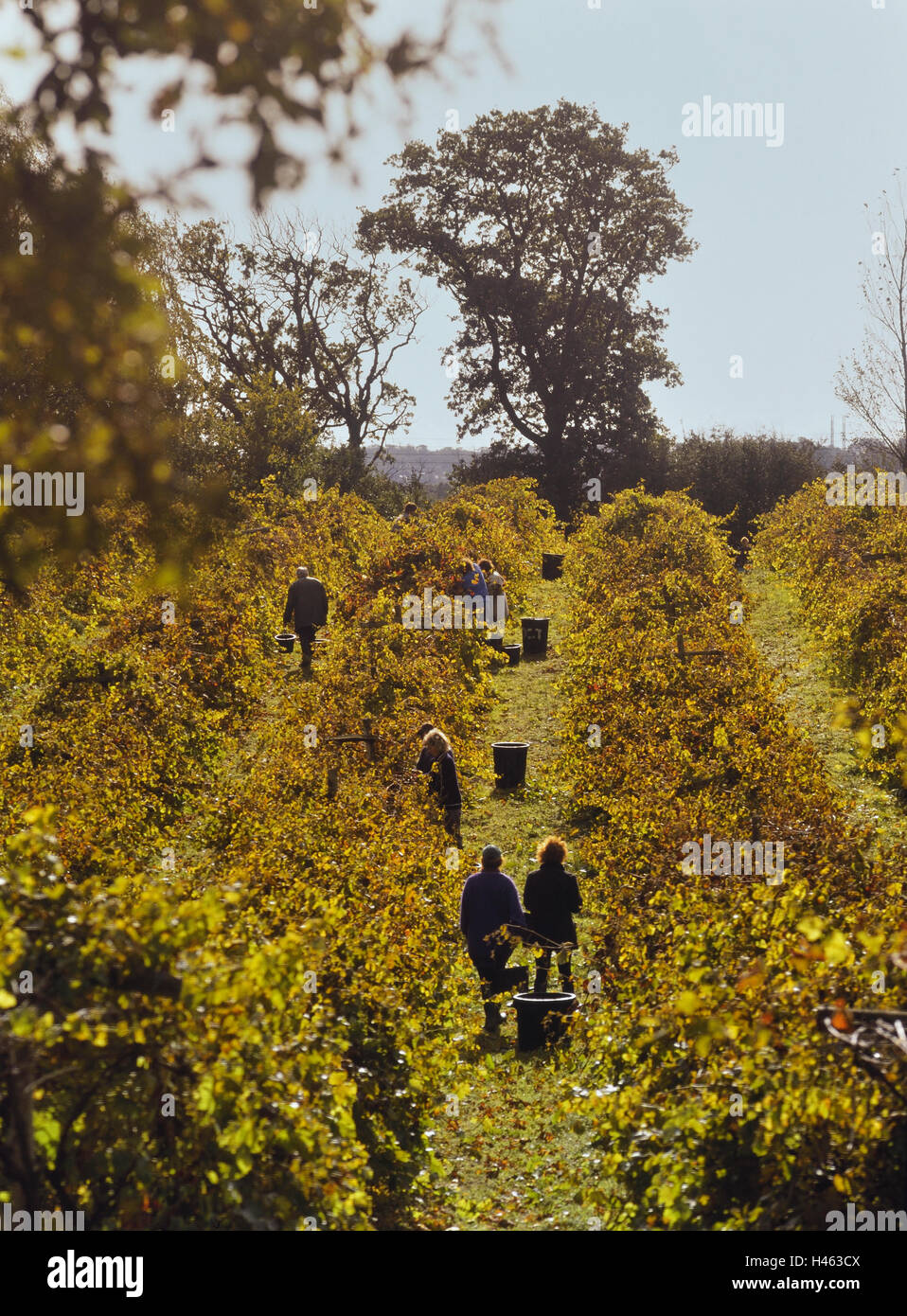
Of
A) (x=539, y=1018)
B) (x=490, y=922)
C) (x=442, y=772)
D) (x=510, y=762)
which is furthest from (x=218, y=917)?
(x=510, y=762)

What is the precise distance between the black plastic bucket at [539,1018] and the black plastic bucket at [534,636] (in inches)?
475

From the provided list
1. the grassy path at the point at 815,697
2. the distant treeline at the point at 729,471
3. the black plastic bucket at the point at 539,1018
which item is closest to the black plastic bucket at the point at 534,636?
the grassy path at the point at 815,697

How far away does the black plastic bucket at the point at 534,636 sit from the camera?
19625 mm

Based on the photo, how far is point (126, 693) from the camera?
12.8m

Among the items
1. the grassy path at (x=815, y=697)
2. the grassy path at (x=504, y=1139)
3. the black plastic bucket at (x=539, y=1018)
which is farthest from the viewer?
the grassy path at (x=815, y=697)

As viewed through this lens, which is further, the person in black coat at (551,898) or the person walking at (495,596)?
the person walking at (495,596)

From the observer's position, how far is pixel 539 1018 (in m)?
7.73

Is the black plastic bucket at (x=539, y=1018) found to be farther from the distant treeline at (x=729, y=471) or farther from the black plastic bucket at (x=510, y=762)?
the distant treeline at (x=729, y=471)

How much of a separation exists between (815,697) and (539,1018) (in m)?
9.79

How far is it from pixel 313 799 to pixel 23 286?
5.51 meters

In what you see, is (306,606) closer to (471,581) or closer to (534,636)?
(471,581)

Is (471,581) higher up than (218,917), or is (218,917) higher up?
(471,581)

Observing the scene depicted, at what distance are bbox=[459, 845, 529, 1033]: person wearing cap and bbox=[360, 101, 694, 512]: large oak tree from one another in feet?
128

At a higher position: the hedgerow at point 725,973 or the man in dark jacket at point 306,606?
the man in dark jacket at point 306,606
